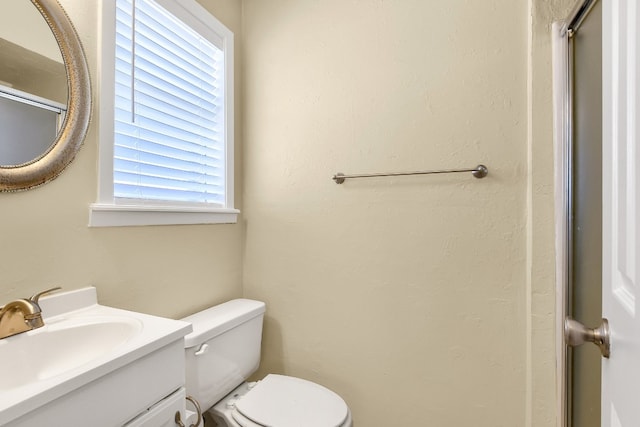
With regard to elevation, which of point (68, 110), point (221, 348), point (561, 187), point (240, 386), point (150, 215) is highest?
point (68, 110)

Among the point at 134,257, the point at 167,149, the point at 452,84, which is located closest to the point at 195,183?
the point at 167,149

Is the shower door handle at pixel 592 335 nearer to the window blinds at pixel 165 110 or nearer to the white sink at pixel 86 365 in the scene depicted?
the white sink at pixel 86 365

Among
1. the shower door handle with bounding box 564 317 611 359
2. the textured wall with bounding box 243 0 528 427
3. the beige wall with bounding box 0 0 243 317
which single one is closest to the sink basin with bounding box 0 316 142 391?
the beige wall with bounding box 0 0 243 317

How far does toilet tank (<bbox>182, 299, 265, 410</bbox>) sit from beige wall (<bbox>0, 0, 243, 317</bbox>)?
16 cm

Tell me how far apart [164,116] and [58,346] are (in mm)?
899

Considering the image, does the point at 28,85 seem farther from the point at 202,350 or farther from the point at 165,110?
the point at 202,350

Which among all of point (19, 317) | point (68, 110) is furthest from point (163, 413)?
point (68, 110)

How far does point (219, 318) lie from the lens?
1.37 m

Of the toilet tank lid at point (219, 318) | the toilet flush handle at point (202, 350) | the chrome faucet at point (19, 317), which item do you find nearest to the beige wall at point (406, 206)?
the toilet tank lid at point (219, 318)

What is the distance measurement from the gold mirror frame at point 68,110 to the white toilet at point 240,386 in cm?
69

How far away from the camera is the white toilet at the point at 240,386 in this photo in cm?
119

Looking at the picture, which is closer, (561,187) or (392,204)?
(561,187)

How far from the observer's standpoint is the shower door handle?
53 centimetres

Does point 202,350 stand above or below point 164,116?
below
